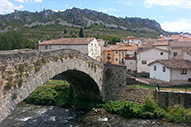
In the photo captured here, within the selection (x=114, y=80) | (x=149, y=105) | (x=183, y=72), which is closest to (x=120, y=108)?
(x=149, y=105)

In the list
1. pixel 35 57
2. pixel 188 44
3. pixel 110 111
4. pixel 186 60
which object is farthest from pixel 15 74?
pixel 188 44

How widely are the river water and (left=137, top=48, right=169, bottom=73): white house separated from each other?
425 inches

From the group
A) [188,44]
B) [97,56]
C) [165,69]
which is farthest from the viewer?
[97,56]

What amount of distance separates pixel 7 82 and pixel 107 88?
12530mm

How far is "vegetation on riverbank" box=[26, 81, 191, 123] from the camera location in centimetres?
1490

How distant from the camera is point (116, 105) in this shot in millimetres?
17078

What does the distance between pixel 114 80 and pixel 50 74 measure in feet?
30.6

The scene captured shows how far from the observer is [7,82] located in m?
6.75

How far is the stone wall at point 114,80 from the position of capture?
58.6 ft

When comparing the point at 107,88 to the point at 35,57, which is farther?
the point at 107,88

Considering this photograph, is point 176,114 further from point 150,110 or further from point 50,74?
point 50,74

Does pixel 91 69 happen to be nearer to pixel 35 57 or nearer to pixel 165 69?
pixel 35 57

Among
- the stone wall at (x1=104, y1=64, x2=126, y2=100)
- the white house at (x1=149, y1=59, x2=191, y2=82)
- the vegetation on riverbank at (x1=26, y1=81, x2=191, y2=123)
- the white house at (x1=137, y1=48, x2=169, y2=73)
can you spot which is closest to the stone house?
the white house at (x1=137, y1=48, x2=169, y2=73)

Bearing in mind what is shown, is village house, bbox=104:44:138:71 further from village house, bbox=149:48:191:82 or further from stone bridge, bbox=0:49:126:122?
stone bridge, bbox=0:49:126:122
